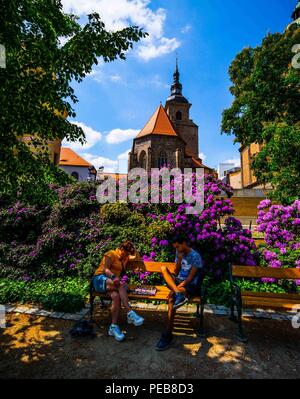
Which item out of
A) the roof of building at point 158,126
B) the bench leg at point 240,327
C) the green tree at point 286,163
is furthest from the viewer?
the roof of building at point 158,126

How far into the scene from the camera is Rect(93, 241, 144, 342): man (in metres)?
3.70

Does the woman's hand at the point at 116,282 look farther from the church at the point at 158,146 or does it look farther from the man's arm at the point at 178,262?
the church at the point at 158,146

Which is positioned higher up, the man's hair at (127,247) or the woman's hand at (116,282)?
the man's hair at (127,247)

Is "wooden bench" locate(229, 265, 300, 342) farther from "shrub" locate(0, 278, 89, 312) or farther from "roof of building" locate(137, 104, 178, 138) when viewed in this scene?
"roof of building" locate(137, 104, 178, 138)

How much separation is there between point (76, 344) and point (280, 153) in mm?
11714

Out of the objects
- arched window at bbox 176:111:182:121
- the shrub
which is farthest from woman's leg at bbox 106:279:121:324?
arched window at bbox 176:111:182:121

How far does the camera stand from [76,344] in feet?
10.9

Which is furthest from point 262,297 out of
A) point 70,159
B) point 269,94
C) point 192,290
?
point 70,159

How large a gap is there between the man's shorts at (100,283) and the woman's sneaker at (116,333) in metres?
0.56

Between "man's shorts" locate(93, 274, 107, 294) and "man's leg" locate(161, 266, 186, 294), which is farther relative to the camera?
"man's shorts" locate(93, 274, 107, 294)

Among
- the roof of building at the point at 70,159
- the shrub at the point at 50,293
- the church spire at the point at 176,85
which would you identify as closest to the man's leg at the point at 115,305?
the shrub at the point at 50,293

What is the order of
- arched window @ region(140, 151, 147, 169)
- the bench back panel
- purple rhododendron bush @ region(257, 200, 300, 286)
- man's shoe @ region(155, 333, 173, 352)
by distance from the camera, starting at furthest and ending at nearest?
arched window @ region(140, 151, 147, 169), purple rhododendron bush @ region(257, 200, 300, 286), the bench back panel, man's shoe @ region(155, 333, 173, 352)

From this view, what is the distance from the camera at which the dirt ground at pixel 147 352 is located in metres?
2.74

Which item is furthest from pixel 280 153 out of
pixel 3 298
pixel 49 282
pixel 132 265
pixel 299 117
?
pixel 3 298
